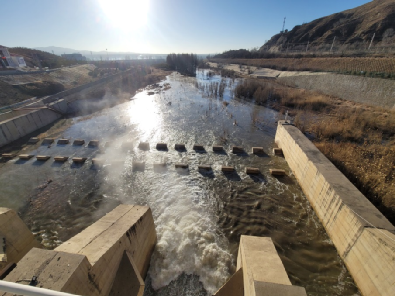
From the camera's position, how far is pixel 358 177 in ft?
23.0

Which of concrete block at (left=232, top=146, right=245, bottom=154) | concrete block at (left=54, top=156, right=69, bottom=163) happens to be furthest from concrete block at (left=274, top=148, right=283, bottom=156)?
concrete block at (left=54, top=156, right=69, bottom=163)

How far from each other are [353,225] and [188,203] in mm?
5957

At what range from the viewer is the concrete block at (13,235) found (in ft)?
16.1

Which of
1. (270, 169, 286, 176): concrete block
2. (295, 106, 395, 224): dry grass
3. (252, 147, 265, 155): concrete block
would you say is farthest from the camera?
(252, 147, 265, 155): concrete block

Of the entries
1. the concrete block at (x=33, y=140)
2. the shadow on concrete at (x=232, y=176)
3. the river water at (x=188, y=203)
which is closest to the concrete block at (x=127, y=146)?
the river water at (x=188, y=203)

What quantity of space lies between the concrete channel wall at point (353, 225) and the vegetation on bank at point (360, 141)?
26.9 inches

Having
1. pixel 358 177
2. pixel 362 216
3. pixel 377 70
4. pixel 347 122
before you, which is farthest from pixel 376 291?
pixel 347 122

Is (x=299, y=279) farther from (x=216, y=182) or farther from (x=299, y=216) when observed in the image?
(x=216, y=182)

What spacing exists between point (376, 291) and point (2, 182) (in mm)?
15725

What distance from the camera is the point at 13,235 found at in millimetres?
5160

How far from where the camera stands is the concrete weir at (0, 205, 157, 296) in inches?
128

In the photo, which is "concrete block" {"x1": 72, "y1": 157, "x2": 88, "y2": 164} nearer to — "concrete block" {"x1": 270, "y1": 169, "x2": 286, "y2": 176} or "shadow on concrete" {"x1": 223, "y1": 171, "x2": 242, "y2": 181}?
"shadow on concrete" {"x1": 223, "y1": 171, "x2": 242, "y2": 181}

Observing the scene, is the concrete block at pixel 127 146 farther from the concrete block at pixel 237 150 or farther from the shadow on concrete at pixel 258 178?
the shadow on concrete at pixel 258 178

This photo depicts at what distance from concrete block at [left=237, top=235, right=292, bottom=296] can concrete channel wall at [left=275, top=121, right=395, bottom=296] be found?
2.25 metres
